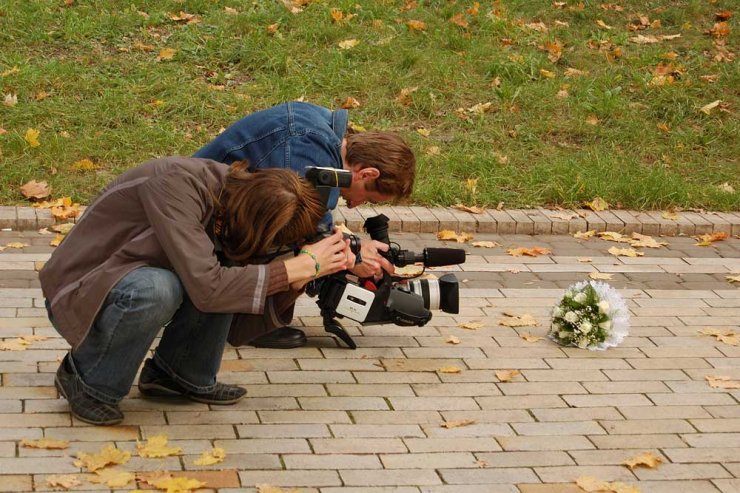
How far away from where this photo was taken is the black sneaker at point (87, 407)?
4.09 meters


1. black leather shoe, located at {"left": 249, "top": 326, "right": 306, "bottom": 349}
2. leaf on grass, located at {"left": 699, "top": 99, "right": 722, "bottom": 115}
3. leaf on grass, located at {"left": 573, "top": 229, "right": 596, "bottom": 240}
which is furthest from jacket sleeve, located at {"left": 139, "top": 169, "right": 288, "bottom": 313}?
leaf on grass, located at {"left": 699, "top": 99, "right": 722, "bottom": 115}

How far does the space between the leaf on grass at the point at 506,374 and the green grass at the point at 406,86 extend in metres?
2.53

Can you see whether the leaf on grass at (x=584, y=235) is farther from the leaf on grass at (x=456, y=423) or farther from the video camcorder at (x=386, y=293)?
the leaf on grass at (x=456, y=423)

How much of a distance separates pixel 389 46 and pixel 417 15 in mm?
792

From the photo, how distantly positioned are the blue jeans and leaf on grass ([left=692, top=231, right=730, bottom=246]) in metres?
3.76

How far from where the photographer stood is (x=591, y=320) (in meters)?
5.23

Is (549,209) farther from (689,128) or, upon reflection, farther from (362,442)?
(362,442)

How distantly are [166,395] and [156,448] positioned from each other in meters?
0.51

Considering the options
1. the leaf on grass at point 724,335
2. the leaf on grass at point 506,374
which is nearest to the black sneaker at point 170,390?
the leaf on grass at point 506,374

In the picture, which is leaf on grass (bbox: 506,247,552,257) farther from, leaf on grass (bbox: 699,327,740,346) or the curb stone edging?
leaf on grass (bbox: 699,327,740,346)

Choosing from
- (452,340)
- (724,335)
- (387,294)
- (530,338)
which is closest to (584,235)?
(724,335)

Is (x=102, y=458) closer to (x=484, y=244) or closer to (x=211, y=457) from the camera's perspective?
(x=211, y=457)

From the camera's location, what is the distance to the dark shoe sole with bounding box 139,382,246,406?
14.4 feet

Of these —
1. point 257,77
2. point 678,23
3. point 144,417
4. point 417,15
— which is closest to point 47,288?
point 144,417
